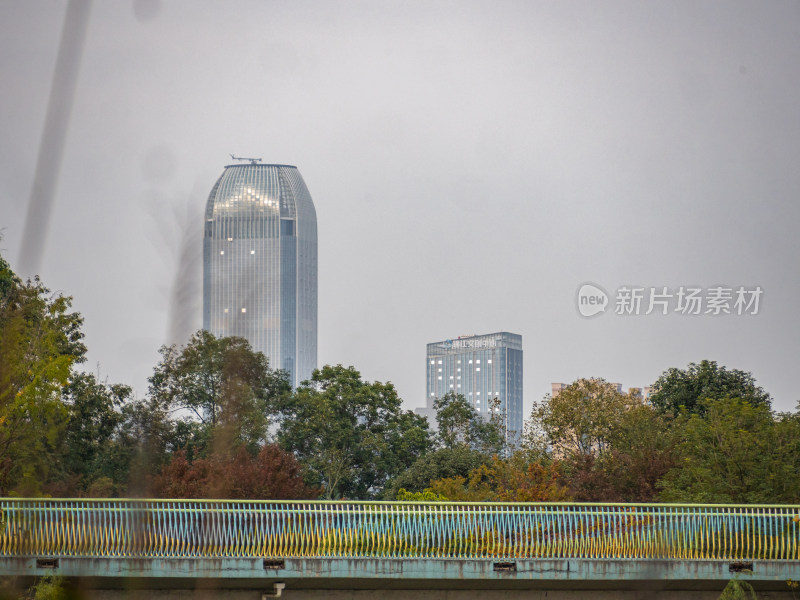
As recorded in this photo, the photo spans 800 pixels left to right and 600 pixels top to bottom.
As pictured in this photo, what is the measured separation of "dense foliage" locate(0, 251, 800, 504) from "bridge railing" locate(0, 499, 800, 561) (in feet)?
3.51

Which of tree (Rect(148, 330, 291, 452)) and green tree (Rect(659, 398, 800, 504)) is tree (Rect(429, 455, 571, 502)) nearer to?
green tree (Rect(659, 398, 800, 504))

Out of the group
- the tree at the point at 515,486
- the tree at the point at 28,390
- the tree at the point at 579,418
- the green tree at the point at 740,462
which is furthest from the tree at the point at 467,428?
the tree at the point at 28,390

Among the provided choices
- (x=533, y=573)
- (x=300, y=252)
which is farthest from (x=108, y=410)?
(x=300, y=252)

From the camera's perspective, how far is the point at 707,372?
1871 inches

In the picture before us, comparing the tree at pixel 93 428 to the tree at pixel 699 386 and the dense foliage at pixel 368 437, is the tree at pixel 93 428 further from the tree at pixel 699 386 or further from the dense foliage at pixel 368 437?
the tree at pixel 699 386

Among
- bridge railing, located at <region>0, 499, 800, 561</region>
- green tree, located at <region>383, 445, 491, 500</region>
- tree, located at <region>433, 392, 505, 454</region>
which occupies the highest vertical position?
tree, located at <region>433, 392, 505, 454</region>

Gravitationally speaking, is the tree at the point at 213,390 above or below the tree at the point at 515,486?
above

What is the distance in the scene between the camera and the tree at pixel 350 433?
161 feet

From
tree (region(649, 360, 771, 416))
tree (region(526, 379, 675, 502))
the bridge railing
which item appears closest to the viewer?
the bridge railing

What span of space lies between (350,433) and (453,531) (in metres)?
30.7

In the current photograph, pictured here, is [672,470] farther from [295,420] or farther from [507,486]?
[295,420]

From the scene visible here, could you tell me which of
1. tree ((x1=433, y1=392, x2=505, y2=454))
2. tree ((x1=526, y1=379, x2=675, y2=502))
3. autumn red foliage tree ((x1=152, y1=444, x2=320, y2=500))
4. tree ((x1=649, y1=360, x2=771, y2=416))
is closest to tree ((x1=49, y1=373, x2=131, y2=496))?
autumn red foliage tree ((x1=152, y1=444, x2=320, y2=500))

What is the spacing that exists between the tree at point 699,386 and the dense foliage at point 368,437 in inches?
3.0

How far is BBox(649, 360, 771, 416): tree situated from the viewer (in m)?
46.8
